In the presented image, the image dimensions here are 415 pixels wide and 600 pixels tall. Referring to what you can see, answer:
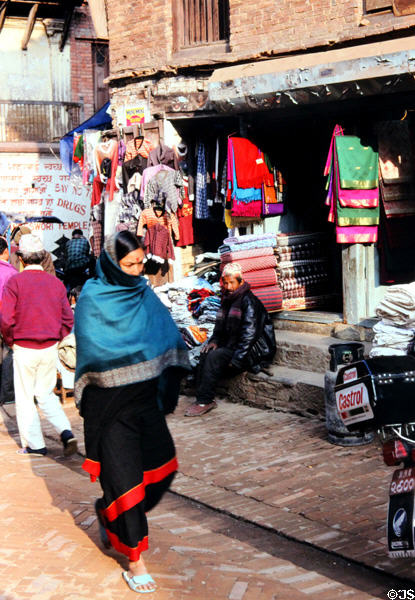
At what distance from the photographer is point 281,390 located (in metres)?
8.53

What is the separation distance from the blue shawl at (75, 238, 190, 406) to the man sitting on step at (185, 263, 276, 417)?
3.84 metres

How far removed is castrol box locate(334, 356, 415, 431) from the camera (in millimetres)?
3760

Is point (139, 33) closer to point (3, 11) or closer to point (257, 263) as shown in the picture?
point (257, 263)

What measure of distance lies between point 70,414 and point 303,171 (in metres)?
4.61

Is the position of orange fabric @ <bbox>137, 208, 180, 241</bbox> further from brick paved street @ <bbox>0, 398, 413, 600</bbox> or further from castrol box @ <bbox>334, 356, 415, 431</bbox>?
castrol box @ <bbox>334, 356, 415, 431</bbox>

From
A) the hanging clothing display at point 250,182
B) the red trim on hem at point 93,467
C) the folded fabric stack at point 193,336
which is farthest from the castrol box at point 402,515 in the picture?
the hanging clothing display at point 250,182

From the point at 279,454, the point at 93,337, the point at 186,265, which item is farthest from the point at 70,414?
the point at 93,337

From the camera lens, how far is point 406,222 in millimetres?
→ 9375

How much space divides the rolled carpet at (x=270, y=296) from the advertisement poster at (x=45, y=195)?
410 inches

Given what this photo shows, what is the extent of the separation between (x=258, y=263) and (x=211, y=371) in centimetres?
194

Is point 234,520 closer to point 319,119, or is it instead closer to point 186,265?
point 319,119

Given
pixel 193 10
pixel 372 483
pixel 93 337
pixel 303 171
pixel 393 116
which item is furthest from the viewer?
pixel 193 10

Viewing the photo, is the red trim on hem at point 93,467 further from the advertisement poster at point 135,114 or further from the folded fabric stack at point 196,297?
the advertisement poster at point 135,114

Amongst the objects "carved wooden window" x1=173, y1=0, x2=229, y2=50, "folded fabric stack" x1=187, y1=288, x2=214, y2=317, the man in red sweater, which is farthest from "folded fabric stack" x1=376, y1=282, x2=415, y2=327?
"carved wooden window" x1=173, y1=0, x2=229, y2=50
